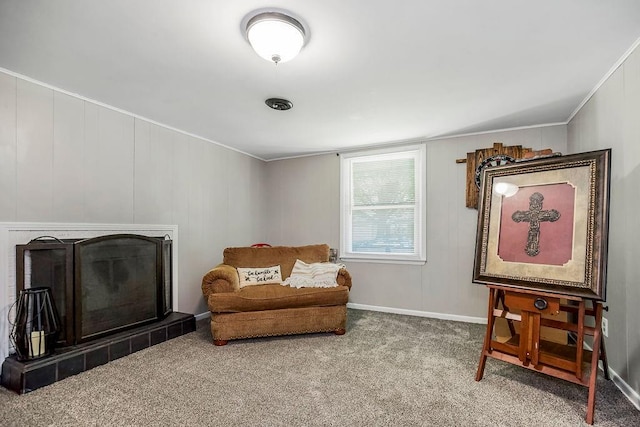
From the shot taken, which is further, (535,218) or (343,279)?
(343,279)

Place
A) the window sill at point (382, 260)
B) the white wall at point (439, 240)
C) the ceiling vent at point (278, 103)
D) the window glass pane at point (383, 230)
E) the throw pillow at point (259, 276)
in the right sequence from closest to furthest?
1. the ceiling vent at point (278, 103)
2. the throw pillow at point (259, 276)
3. the white wall at point (439, 240)
4. the window sill at point (382, 260)
5. the window glass pane at point (383, 230)

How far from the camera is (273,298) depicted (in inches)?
119

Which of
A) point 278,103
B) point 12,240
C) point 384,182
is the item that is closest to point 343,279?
point 384,182

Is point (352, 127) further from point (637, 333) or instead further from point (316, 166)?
point (637, 333)

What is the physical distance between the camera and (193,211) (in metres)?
3.73

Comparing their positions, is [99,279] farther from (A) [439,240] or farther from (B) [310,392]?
(A) [439,240]

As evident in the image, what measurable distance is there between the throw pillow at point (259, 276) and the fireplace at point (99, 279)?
78 cm

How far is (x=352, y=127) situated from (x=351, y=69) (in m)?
1.27

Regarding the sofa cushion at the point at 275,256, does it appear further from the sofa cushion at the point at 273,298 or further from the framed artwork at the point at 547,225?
the framed artwork at the point at 547,225

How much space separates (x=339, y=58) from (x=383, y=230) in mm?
2533

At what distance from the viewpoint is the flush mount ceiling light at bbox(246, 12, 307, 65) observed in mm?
1636

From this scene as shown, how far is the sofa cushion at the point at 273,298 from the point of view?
114 inches

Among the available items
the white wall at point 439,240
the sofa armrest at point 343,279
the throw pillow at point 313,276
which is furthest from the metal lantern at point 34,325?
the white wall at point 439,240

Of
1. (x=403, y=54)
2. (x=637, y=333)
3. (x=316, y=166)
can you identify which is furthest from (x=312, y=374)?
(x=316, y=166)
